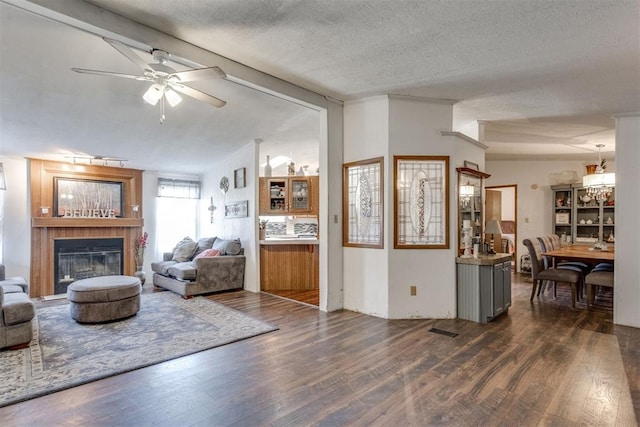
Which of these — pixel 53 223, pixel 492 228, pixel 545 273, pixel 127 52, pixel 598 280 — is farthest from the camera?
pixel 53 223

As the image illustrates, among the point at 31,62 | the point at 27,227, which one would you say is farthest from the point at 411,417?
the point at 27,227

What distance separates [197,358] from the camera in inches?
114

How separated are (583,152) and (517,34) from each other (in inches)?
211

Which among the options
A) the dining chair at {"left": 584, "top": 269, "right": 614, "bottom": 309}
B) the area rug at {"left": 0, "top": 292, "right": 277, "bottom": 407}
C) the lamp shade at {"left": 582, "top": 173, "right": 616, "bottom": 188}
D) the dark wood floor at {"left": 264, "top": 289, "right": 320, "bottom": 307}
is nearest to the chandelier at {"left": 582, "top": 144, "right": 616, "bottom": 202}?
the lamp shade at {"left": 582, "top": 173, "right": 616, "bottom": 188}

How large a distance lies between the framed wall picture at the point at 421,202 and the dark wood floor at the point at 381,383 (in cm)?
100

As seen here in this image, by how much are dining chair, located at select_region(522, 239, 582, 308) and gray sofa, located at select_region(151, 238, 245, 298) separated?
449cm

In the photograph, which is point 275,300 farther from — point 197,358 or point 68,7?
point 68,7

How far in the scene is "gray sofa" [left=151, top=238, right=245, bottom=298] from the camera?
17.0 feet

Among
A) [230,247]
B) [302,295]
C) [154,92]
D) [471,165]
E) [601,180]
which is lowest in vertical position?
[302,295]

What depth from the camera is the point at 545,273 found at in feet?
15.9

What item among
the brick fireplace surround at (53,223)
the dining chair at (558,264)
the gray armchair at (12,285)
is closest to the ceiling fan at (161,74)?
the gray armchair at (12,285)

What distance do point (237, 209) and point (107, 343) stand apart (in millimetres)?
3175

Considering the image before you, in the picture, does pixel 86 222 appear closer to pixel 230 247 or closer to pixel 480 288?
pixel 230 247

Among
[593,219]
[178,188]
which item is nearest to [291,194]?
[178,188]
